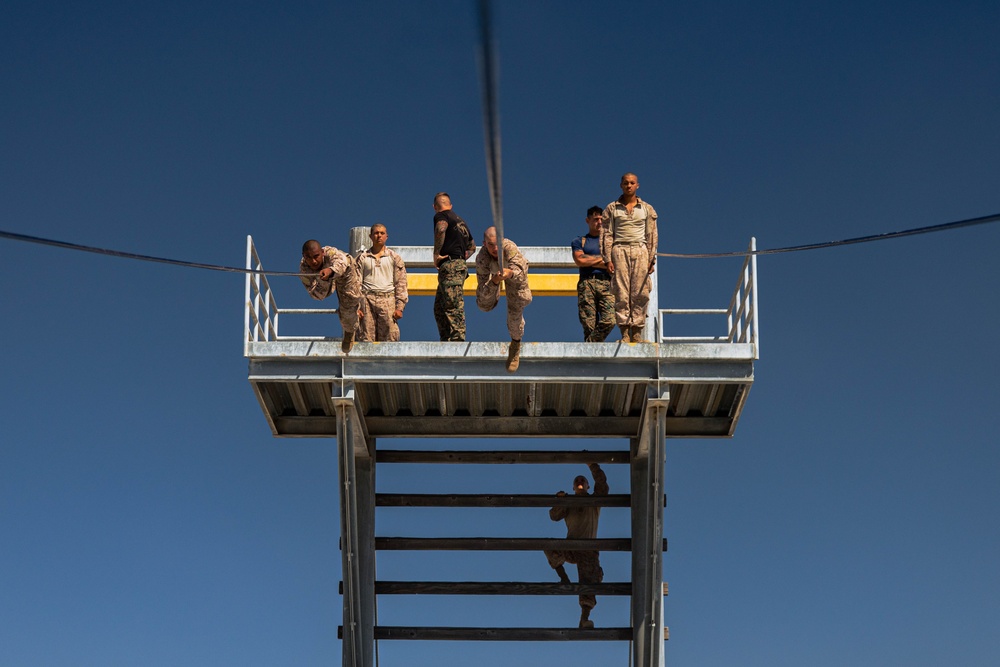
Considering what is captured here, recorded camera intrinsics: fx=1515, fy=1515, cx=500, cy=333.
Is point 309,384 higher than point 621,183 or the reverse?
the reverse

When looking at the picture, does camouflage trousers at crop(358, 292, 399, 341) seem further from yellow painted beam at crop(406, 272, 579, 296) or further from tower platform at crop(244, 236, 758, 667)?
yellow painted beam at crop(406, 272, 579, 296)

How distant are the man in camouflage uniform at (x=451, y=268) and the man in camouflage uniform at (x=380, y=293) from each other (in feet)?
1.88

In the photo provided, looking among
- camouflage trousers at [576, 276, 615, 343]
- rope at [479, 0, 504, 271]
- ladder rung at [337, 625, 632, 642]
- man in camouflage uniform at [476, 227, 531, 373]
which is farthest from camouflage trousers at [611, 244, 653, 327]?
rope at [479, 0, 504, 271]

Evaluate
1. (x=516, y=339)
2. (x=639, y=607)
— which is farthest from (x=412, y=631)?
(x=516, y=339)

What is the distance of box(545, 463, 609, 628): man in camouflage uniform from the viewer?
21062 millimetres

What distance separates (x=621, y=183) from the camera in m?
18.5

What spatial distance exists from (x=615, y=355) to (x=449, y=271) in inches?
87.5

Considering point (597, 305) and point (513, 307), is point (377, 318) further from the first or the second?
point (597, 305)

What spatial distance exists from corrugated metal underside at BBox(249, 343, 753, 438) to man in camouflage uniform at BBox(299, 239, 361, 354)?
671 mm

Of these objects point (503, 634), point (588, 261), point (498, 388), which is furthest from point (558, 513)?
point (588, 261)

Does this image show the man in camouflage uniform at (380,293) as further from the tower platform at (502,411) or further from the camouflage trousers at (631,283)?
the camouflage trousers at (631,283)

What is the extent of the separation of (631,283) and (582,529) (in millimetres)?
4497

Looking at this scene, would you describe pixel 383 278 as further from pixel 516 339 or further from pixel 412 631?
pixel 412 631

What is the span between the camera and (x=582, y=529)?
21078 millimetres
